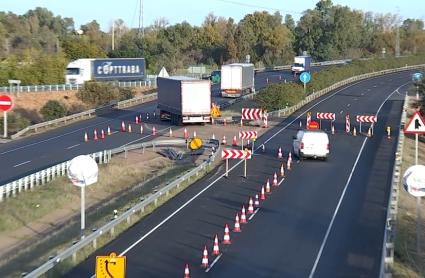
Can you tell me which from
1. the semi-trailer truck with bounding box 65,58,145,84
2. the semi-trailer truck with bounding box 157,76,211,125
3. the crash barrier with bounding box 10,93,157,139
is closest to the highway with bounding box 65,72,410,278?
the semi-trailer truck with bounding box 157,76,211,125

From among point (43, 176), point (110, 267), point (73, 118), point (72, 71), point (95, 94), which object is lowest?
point (43, 176)

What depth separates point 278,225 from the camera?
75.9ft

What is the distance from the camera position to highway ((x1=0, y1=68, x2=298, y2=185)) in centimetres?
3916

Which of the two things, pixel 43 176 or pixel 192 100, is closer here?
pixel 43 176

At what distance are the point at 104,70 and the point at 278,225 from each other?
66.1 m

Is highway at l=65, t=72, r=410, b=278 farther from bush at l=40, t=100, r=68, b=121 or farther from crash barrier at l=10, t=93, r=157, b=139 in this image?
bush at l=40, t=100, r=68, b=121

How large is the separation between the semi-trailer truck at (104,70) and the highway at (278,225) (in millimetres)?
48875

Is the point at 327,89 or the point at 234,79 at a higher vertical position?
the point at 234,79

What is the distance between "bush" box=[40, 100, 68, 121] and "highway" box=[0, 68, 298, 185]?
130 inches

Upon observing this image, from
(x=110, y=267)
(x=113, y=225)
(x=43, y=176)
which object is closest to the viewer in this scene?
(x=110, y=267)

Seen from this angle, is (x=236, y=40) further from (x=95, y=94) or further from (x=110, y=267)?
(x=110, y=267)

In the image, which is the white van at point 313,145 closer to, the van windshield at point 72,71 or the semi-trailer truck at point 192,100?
the semi-trailer truck at point 192,100

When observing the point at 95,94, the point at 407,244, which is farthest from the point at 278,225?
the point at 95,94

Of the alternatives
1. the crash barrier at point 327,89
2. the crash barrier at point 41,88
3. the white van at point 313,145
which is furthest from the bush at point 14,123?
the white van at point 313,145
